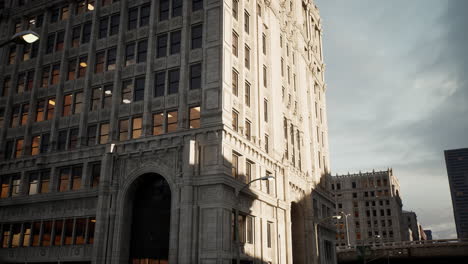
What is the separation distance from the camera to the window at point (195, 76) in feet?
125

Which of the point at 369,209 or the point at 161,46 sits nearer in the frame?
the point at 161,46

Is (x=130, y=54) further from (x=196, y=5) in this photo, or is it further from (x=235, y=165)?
(x=235, y=165)

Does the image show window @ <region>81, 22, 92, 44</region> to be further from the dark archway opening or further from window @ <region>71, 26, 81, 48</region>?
the dark archway opening

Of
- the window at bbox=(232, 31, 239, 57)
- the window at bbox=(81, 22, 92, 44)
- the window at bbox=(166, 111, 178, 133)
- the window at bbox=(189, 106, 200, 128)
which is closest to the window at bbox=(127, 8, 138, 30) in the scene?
the window at bbox=(81, 22, 92, 44)

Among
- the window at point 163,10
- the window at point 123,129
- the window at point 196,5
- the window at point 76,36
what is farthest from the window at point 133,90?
the window at point 76,36

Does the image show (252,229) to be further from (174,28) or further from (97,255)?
(174,28)

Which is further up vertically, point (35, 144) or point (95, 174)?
point (35, 144)

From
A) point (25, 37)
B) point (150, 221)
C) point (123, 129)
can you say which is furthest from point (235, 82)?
point (25, 37)

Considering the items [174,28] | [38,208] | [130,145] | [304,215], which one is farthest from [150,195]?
[304,215]

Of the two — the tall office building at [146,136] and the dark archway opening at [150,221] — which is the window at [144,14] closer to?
the tall office building at [146,136]

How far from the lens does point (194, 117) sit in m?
37.3

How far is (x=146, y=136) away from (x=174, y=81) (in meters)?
5.71

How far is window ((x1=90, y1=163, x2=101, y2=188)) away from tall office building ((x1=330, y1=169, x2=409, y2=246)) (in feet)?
406

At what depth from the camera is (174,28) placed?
40812 mm
